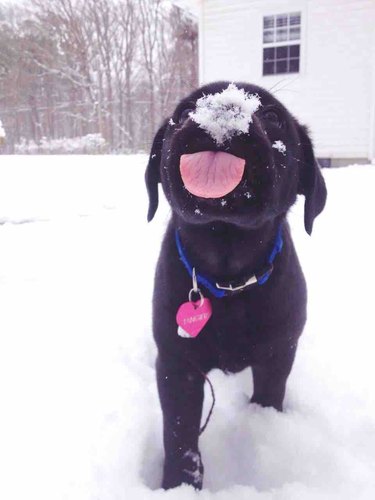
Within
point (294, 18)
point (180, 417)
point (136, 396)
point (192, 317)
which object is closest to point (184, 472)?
point (180, 417)

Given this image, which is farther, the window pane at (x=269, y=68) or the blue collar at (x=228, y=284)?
the window pane at (x=269, y=68)

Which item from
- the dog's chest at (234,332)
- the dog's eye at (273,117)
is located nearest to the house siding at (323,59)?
the dog's eye at (273,117)

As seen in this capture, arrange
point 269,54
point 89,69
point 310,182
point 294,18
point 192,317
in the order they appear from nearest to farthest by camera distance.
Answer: point 192,317 → point 310,182 → point 294,18 → point 269,54 → point 89,69

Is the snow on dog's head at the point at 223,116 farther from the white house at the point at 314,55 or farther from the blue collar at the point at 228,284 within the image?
the white house at the point at 314,55

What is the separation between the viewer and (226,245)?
57.4 inches

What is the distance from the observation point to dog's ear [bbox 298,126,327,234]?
1.62 meters

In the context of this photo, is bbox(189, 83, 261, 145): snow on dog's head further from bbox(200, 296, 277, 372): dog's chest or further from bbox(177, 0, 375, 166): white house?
bbox(177, 0, 375, 166): white house

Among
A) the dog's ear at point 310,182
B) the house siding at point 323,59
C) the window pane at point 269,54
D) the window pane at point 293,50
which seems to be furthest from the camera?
the window pane at point 269,54

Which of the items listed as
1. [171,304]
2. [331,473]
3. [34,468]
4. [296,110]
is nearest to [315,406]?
[331,473]

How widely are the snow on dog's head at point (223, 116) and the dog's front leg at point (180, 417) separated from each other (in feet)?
2.40

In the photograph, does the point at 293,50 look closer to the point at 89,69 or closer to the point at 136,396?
the point at 136,396

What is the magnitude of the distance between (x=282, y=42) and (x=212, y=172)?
925 centimetres

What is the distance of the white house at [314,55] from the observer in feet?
29.1

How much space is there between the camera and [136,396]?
6.00 feet
